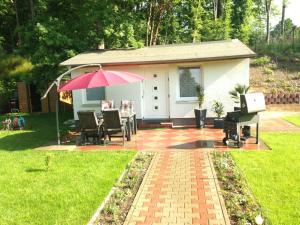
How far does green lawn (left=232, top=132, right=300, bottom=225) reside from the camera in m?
5.24

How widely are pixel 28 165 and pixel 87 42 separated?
10.6 m

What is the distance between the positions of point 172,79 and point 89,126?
5001mm

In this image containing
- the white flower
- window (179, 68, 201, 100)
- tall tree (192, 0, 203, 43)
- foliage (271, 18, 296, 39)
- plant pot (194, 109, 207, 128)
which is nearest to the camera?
the white flower

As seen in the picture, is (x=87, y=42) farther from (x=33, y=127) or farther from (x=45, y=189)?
(x=45, y=189)

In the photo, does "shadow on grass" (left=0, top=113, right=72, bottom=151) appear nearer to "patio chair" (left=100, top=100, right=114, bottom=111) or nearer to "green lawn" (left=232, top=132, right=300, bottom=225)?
"patio chair" (left=100, top=100, right=114, bottom=111)

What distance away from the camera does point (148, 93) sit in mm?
14672

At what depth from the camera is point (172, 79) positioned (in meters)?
14.3

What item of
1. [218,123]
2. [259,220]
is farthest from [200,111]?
[259,220]

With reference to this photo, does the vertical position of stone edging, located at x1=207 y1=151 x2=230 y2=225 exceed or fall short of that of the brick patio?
it falls short

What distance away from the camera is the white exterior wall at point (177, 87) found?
13.8 meters

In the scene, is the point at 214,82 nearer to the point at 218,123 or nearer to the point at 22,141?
the point at 218,123

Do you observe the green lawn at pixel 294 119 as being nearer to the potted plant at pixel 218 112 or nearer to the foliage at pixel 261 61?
the potted plant at pixel 218 112

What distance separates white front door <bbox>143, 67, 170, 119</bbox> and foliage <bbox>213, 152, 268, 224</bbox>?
655 cm

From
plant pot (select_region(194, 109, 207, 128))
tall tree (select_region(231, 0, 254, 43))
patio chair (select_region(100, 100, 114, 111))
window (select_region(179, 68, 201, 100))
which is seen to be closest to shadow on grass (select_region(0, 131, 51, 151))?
patio chair (select_region(100, 100, 114, 111))
